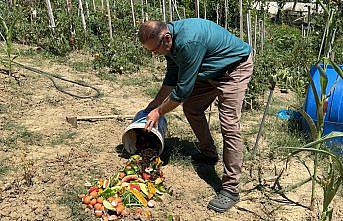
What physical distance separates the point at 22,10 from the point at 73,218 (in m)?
6.02

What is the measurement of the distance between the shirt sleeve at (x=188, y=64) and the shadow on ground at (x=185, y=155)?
3.32 ft

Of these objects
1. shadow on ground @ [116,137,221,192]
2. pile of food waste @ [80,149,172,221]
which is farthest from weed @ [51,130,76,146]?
pile of food waste @ [80,149,172,221]

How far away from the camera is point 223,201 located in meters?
3.28

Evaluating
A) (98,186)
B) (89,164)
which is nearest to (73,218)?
(98,186)

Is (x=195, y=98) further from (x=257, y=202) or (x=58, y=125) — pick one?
(x=58, y=125)

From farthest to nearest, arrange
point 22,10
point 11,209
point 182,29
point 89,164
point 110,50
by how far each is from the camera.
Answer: point 22,10, point 110,50, point 89,164, point 11,209, point 182,29

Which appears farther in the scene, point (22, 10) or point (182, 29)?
point (22, 10)

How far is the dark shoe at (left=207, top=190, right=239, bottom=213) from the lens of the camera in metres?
3.25

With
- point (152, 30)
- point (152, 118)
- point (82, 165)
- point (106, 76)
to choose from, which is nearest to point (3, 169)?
point (82, 165)

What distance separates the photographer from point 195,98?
359cm

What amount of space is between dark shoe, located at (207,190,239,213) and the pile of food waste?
39 cm

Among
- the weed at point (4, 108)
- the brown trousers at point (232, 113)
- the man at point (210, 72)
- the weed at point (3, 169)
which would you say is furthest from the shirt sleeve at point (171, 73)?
the weed at point (4, 108)

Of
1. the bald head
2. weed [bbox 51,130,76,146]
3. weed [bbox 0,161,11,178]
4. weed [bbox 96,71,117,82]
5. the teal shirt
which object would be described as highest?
the bald head

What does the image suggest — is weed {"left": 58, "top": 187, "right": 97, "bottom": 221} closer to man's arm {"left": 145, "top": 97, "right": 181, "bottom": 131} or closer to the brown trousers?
man's arm {"left": 145, "top": 97, "right": 181, "bottom": 131}
